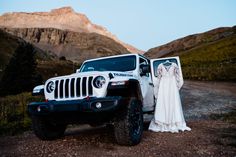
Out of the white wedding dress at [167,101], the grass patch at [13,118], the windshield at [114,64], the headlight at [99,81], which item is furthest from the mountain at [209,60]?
the headlight at [99,81]

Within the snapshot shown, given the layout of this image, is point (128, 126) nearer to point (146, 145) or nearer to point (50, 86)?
point (146, 145)

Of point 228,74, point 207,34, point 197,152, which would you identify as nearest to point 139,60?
point 197,152

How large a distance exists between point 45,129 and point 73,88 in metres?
1.39

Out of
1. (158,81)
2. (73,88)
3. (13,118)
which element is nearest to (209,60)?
(13,118)

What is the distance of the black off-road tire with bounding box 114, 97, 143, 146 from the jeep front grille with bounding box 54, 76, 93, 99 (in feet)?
2.73

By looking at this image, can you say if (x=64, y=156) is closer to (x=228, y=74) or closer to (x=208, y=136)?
(x=208, y=136)

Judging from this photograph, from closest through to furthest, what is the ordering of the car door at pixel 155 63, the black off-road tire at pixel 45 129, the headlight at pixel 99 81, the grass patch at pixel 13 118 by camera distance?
the headlight at pixel 99 81
the black off-road tire at pixel 45 129
the car door at pixel 155 63
the grass patch at pixel 13 118

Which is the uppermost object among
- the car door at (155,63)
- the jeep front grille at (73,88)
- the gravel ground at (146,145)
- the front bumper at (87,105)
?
the car door at (155,63)

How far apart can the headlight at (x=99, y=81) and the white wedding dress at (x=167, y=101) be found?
9.14ft

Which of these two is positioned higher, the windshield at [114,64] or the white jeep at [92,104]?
the windshield at [114,64]

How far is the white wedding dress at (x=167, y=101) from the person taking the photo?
853 centimetres

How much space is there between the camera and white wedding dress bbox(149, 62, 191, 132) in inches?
336

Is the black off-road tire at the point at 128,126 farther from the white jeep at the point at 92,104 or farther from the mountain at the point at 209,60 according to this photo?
the mountain at the point at 209,60

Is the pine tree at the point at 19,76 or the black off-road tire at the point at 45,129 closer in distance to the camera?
the black off-road tire at the point at 45,129
